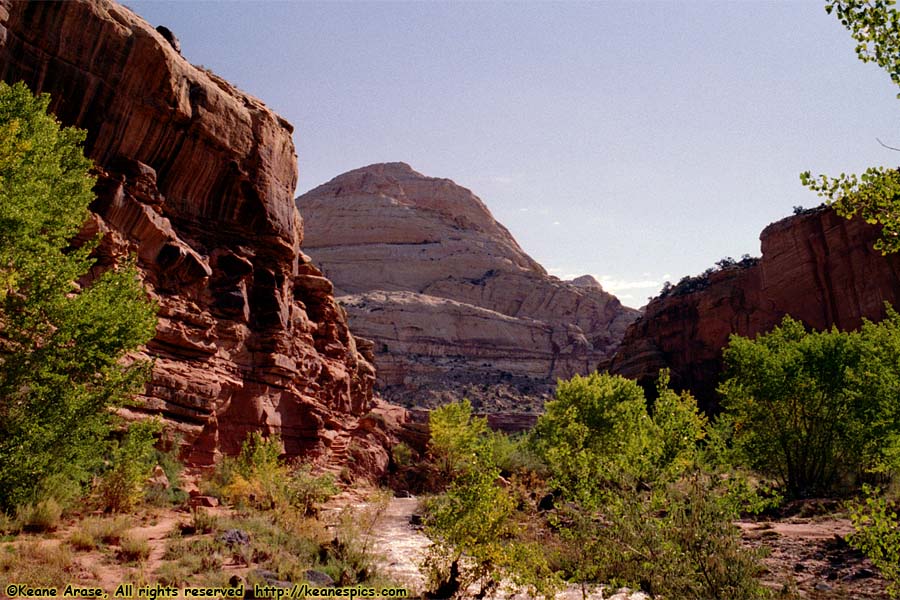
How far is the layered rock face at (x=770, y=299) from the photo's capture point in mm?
45688

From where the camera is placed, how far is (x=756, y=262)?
5988 centimetres

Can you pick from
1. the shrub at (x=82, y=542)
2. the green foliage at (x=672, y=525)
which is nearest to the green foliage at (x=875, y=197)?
the green foliage at (x=672, y=525)

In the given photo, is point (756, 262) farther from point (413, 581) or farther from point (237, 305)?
point (413, 581)

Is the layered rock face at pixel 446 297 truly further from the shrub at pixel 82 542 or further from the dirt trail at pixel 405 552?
the shrub at pixel 82 542

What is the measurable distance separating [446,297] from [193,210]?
95.0 m

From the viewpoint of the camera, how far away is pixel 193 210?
26125mm

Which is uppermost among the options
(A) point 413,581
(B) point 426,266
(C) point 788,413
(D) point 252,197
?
(B) point 426,266

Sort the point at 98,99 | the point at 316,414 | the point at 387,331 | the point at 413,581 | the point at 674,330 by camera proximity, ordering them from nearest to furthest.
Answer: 1. the point at 413,581
2. the point at 98,99
3. the point at 316,414
4. the point at 674,330
5. the point at 387,331

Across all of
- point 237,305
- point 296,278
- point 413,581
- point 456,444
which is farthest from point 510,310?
point 413,581

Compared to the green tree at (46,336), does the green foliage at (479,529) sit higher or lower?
lower

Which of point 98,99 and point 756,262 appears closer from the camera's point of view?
point 98,99

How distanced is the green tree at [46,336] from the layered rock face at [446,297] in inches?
2862

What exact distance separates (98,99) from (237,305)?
9.96 m

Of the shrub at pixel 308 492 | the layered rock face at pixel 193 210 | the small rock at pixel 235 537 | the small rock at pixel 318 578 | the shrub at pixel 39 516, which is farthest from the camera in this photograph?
the layered rock face at pixel 193 210
